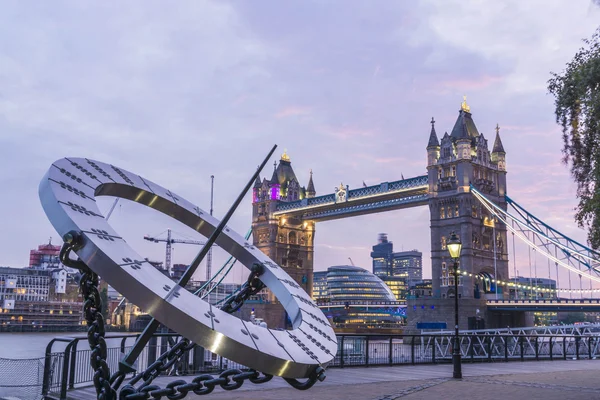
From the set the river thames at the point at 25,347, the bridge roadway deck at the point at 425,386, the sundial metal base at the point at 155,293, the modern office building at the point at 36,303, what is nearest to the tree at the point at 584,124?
the bridge roadway deck at the point at 425,386

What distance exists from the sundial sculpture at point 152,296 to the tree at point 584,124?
8154 millimetres

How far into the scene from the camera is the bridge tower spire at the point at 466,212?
5381 centimetres

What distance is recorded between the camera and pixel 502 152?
5978cm

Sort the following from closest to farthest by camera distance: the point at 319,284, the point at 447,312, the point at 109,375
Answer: the point at 109,375
the point at 447,312
the point at 319,284

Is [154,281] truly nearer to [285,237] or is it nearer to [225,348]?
[225,348]

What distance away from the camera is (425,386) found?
454 inches

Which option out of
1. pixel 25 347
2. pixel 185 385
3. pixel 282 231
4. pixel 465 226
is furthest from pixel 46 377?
pixel 282 231

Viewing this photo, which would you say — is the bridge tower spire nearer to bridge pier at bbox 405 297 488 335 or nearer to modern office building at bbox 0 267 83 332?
bridge pier at bbox 405 297 488 335

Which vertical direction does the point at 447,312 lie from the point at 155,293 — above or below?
below

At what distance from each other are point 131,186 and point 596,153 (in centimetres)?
973

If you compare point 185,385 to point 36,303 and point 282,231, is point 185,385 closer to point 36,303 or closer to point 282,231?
point 282,231

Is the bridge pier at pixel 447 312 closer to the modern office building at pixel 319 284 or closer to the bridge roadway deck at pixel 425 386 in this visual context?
the bridge roadway deck at pixel 425 386

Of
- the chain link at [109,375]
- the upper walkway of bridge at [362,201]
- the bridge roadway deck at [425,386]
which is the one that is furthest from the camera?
the upper walkway of bridge at [362,201]

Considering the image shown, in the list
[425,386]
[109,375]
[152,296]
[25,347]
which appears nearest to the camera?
[152,296]
